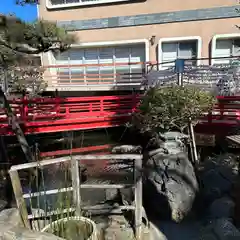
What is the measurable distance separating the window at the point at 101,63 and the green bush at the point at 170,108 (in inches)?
249

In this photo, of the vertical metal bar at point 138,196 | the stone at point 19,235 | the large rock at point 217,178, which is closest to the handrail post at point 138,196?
the vertical metal bar at point 138,196

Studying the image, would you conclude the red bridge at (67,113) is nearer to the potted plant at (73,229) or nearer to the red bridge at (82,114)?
the red bridge at (82,114)

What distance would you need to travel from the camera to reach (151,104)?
Result: 4.91 meters

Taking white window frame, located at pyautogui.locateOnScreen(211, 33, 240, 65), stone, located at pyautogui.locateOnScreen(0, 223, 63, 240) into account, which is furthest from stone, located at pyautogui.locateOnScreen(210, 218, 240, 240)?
white window frame, located at pyautogui.locateOnScreen(211, 33, 240, 65)

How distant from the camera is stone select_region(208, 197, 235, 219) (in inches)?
145

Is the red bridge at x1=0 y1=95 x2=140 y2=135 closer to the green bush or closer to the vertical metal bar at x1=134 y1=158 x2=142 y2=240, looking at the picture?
the green bush

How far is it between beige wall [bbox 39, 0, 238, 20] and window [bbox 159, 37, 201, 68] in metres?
1.26

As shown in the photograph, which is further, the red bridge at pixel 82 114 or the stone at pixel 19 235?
the red bridge at pixel 82 114

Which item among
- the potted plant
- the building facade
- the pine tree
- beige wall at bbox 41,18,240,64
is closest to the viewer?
the potted plant

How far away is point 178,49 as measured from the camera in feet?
37.9

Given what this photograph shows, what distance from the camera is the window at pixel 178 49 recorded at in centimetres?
1116

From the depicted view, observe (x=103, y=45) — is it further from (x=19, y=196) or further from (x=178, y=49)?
(x=19, y=196)

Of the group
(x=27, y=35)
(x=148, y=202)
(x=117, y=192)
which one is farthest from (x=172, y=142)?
(x=27, y=35)

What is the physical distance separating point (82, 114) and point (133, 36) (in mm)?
5929
